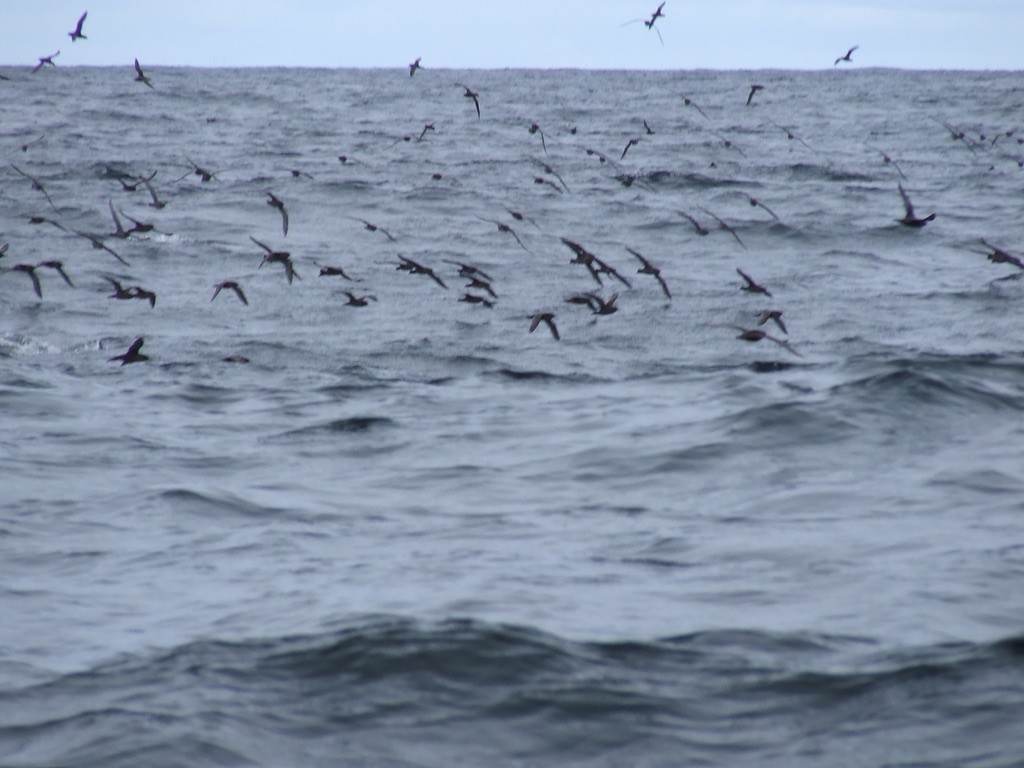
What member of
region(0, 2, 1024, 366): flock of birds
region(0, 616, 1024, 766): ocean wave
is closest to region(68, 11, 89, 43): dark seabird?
region(0, 2, 1024, 366): flock of birds

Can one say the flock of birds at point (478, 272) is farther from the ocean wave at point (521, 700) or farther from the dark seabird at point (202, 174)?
the ocean wave at point (521, 700)

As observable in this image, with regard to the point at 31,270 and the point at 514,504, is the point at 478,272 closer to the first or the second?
the point at 31,270

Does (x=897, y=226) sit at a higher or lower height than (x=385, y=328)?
higher

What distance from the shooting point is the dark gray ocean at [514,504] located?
689 cm

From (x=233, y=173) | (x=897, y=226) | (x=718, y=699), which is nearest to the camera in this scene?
(x=718, y=699)

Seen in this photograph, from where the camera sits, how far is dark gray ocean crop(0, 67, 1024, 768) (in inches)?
271

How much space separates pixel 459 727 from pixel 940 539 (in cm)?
376

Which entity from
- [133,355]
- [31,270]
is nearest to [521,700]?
[133,355]

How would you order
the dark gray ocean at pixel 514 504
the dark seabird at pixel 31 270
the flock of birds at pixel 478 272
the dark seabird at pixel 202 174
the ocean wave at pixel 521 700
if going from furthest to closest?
the dark seabird at pixel 202 174
the dark seabird at pixel 31 270
the flock of birds at pixel 478 272
the dark gray ocean at pixel 514 504
the ocean wave at pixel 521 700

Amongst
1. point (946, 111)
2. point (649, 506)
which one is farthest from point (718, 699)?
point (946, 111)

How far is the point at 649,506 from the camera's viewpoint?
10391mm

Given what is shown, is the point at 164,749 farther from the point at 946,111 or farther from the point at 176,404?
the point at 946,111

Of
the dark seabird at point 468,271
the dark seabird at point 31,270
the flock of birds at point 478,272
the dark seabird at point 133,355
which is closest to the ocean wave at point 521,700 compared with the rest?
the flock of birds at point 478,272

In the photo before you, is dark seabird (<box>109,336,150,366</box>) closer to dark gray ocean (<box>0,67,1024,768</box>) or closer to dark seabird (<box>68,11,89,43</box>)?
dark gray ocean (<box>0,67,1024,768</box>)
